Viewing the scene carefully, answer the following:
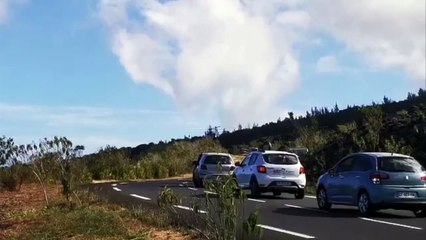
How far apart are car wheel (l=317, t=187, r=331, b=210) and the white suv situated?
12.5 ft

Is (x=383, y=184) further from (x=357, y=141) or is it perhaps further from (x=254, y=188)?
(x=357, y=141)

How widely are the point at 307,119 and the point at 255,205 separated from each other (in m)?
60.1

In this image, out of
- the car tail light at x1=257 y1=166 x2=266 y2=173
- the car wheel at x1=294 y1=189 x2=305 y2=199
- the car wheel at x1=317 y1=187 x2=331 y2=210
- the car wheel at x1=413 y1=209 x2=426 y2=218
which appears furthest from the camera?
the car wheel at x1=294 y1=189 x2=305 y2=199

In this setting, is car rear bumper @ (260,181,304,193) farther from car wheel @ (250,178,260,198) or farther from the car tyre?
the car tyre

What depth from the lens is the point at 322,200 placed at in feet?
68.4

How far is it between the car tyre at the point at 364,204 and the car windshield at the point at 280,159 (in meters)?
6.29

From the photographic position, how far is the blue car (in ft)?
60.4

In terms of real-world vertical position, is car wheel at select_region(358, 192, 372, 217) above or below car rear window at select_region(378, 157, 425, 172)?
below

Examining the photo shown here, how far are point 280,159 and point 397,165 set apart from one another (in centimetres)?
682

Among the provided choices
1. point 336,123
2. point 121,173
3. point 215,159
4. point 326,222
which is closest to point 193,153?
point 121,173

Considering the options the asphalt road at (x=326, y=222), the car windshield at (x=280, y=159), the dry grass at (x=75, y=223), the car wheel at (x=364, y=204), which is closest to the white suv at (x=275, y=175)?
the car windshield at (x=280, y=159)

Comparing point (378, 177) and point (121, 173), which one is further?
point (121, 173)

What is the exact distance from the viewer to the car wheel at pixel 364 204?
1867cm

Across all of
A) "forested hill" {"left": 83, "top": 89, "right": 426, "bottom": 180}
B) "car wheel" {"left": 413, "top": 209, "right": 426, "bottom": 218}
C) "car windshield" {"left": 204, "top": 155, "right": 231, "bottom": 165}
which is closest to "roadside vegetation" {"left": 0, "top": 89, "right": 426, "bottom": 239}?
"forested hill" {"left": 83, "top": 89, "right": 426, "bottom": 180}
